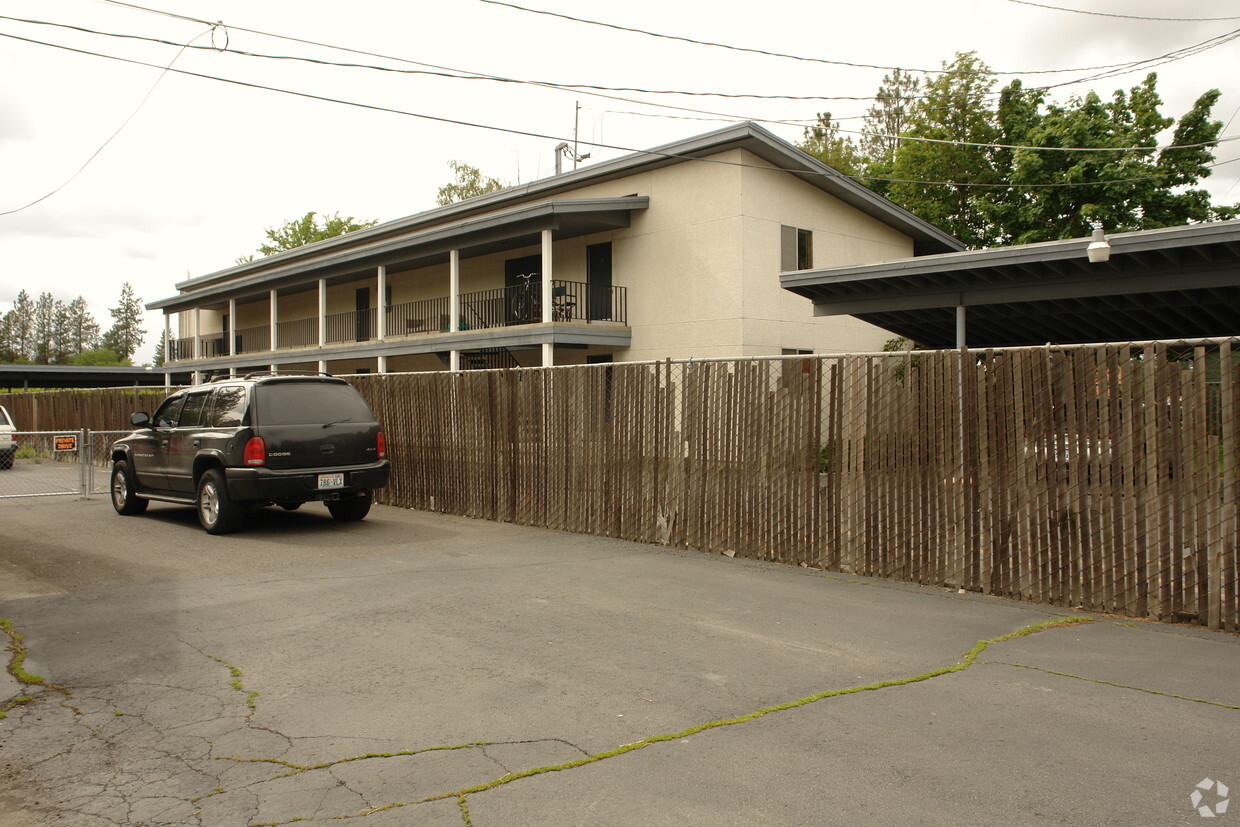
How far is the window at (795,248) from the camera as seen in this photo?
2105 centimetres

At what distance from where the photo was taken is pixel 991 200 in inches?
1328

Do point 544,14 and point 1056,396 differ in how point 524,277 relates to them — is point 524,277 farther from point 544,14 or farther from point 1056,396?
point 1056,396

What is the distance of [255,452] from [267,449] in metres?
0.13

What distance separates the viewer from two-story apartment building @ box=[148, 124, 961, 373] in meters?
20.2

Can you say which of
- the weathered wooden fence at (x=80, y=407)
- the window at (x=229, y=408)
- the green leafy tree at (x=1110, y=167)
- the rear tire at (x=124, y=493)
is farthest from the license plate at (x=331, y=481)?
the green leafy tree at (x=1110, y=167)

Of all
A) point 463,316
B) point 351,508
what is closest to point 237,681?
point 351,508

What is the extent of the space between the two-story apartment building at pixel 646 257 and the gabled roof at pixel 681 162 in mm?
52

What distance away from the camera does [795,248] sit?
21.4m

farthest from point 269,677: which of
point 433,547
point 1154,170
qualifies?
point 1154,170

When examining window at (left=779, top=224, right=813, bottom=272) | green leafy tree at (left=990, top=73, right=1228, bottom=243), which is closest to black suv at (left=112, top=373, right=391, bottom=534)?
window at (left=779, top=224, right=813, bottom=272)

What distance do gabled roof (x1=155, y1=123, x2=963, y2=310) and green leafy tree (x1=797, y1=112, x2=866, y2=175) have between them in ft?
66.5

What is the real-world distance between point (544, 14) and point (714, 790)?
13.1 meters

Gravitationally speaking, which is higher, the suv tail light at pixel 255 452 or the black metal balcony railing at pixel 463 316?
the black metal balcony railing at pixel 463 316

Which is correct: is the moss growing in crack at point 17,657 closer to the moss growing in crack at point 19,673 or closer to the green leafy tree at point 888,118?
the moss growing in crack at point 19,673
